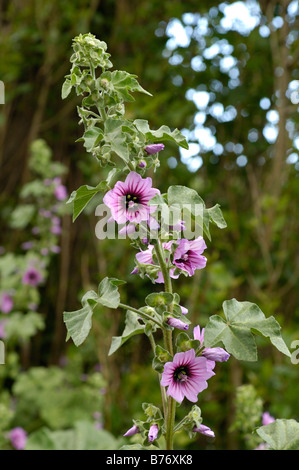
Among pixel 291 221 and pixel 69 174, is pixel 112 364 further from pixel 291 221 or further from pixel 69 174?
pixel 69 174

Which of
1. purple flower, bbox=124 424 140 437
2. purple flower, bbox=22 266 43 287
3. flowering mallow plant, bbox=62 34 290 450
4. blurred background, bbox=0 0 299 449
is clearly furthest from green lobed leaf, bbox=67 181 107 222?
purple flower, bbox=22 266 43 287

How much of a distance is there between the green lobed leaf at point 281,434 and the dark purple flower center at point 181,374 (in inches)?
4.4

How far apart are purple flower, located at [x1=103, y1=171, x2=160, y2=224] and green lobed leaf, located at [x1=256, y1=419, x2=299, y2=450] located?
0.29 metres

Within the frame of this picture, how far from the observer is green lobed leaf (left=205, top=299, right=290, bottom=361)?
1.82ft

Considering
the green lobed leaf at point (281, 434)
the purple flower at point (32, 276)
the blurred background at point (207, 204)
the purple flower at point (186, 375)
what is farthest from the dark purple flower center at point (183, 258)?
the purple flower at point (32, 276)

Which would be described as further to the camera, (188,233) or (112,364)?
(112,364)

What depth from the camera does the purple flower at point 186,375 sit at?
59 cm

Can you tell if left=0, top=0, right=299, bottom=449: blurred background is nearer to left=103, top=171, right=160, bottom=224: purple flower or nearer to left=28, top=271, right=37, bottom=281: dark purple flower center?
left=28, top=271, right=37, bottom=281: dark purple flower center

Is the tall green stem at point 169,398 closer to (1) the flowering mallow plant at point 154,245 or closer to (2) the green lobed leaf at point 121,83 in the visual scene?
(1) the flowering mallow plant at point 154,245

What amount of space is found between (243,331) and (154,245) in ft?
0.44

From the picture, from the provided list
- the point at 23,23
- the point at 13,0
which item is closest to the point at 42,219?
the point at 23,23

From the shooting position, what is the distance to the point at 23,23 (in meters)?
2.64

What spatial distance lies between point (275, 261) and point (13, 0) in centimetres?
194

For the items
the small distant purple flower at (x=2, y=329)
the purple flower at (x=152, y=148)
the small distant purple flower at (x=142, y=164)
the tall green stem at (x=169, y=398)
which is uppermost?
the small distant purple flower at (x=2, y=329)
